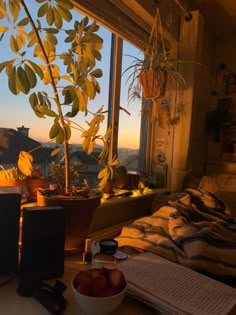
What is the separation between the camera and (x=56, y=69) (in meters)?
1.14

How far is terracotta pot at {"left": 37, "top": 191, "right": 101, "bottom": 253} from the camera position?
3.11 ft

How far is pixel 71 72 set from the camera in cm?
112

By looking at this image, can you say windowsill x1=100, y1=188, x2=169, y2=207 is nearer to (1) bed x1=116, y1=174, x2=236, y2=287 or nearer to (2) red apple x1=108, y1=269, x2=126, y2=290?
(1) bed x1=116, y1=174, x2=236, y2=287

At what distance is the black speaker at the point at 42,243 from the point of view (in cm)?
78

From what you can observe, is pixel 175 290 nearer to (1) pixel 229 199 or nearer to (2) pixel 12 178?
(2) pixel 12 178

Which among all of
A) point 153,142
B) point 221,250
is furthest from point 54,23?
point 153,142

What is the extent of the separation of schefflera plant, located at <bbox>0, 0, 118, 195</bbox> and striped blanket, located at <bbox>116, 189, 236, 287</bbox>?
0.40 meters

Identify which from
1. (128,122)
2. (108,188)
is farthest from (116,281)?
(128,122)

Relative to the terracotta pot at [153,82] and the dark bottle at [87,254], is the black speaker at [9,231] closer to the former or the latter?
the dark bottle at [87,254]

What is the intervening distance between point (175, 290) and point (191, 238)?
1.07ft

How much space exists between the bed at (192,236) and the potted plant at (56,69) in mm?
283

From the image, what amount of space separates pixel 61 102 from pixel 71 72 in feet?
0.58

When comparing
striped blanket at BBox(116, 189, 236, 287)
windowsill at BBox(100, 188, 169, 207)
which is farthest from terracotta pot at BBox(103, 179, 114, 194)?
striped blanket at BBox(116, 189, 236, 287)

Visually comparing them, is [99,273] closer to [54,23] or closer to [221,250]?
[221,250]
